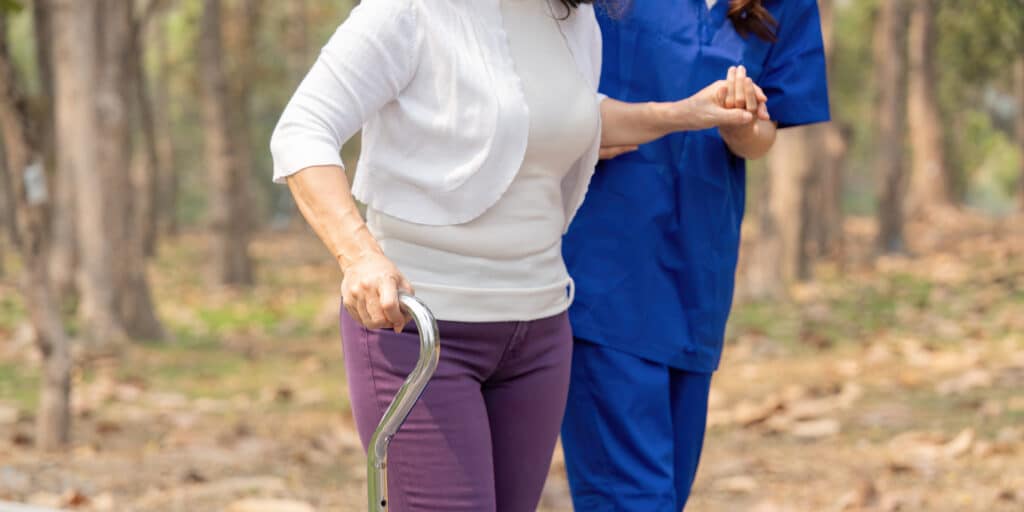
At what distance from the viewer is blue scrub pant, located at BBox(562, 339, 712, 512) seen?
269 cm

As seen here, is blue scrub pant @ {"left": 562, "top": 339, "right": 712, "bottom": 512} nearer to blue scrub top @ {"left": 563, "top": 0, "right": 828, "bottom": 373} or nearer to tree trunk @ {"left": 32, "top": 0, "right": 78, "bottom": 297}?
blue scrub top @ {"left": 563, "top": 0, "right": 828, "bottom": 373}

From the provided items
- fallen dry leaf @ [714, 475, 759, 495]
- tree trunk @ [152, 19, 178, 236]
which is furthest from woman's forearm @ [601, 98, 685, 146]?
tree trunk @ [152, 19, 178, 236]

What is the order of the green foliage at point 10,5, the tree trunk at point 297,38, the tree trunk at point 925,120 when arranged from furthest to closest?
the tree trunk at point 297,38 < the tree trunk at point 925,120 < the green foliage at point 10,5

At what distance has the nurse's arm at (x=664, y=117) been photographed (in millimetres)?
2520

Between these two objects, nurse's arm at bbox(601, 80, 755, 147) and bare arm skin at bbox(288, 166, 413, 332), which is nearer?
bare arm skin at bbox(288, 166, 413, 332)

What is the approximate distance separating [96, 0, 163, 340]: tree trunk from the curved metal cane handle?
6.70 meters

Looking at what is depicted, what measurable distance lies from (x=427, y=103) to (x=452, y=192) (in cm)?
15

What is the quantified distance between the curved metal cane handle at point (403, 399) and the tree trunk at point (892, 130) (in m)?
12.1

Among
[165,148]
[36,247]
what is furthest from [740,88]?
[165,148]

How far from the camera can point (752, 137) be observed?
104 inches

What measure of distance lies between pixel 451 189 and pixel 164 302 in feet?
38.2

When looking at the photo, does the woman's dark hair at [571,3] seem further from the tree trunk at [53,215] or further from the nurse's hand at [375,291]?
the tree trunk at [53,215]

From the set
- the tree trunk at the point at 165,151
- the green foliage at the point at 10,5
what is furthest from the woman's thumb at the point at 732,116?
the tree trunk at the point at 165,151

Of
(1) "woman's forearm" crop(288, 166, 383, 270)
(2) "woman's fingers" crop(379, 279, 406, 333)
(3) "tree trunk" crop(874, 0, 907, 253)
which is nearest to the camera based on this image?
(2) "woman's fingers" crop(379, 279, 406, 333)
